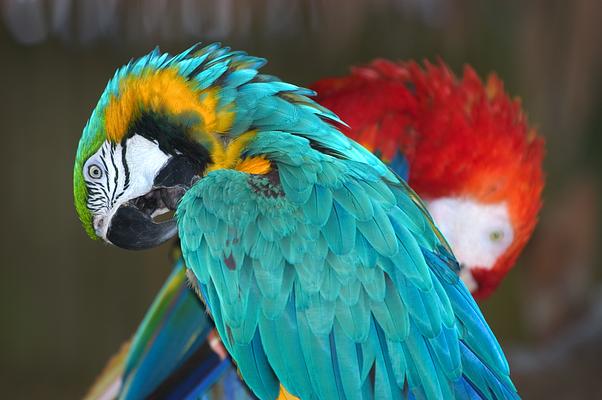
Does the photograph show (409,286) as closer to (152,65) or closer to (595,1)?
(152,65)

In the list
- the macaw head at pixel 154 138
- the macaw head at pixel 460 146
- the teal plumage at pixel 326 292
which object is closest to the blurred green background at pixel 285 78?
the macaw head at pixel 460 146

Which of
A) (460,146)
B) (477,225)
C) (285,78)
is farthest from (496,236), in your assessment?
(285,78)

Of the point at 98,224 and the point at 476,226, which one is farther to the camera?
the point at 476,226

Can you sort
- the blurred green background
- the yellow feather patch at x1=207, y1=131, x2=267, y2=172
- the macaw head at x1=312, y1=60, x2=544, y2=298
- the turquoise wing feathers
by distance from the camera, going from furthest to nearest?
the blurred green background < the macaw head at x1=312, y1=60, x2=544, y2=298 < the yellow feather patch at x1=207, y1=131, x2=267, y2=172 < the turquoise wing feathers

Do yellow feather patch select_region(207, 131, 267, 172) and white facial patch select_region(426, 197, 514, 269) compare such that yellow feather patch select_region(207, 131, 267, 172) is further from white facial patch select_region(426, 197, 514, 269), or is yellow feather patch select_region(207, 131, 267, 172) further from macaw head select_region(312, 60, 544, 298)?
white facial patch select_region(426, 197, 514, 269)

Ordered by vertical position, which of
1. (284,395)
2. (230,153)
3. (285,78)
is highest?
(230,153)

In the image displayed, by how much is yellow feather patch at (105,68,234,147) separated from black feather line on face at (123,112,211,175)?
0.01 m

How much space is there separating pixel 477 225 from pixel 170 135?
2.20 feet

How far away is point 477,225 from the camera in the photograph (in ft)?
4.89

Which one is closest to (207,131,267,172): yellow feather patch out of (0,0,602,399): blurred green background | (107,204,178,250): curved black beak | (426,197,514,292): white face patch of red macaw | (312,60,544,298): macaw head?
(107,204,178,250): curved black beak

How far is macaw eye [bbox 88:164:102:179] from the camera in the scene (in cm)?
110

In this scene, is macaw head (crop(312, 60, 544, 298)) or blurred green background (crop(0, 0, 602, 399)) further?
blurred green background (crop(0, 0, 602, 399))

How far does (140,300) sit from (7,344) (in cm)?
52

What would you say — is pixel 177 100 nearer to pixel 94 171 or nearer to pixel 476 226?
pixel 94 171
